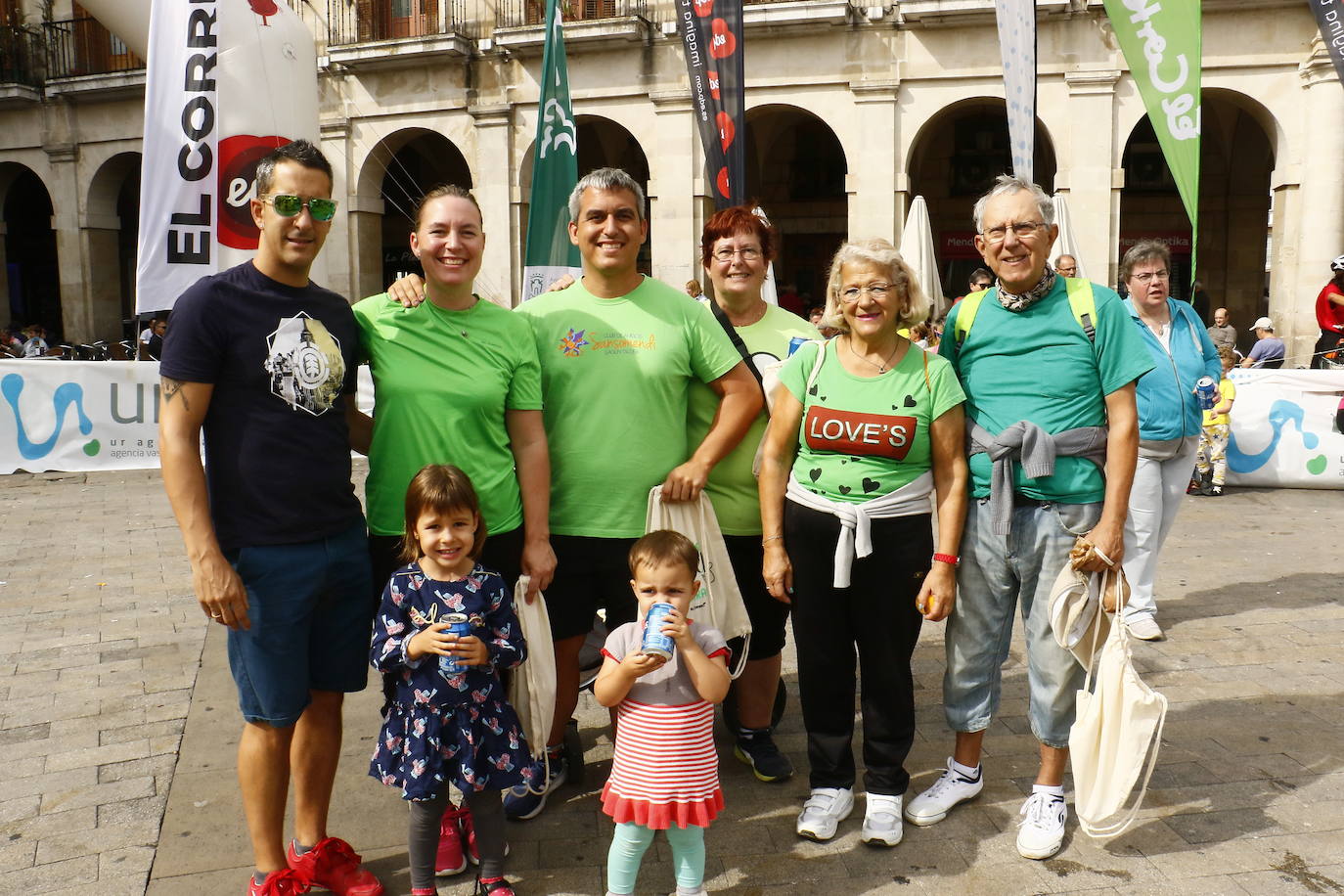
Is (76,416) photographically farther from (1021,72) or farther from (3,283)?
(3,283)

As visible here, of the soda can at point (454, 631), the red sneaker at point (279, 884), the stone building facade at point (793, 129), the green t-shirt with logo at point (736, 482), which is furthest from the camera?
the stone building facade at point (793, 129)

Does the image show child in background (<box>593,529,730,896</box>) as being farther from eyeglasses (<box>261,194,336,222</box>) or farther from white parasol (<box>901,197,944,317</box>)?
white parasol (<box>901,197,944,317</box>)

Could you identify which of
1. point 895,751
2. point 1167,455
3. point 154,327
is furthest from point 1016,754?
point 154,327

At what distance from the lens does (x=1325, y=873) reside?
328 centimetres

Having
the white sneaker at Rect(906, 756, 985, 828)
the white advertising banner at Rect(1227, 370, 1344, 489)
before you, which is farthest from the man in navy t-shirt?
the white advertising banner at Rect(1227, 370, 1344, 489)

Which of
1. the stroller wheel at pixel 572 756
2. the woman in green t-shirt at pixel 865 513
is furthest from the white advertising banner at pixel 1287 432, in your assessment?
the stroller wheel at pixel 572 756

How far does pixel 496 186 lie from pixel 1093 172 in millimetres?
9993

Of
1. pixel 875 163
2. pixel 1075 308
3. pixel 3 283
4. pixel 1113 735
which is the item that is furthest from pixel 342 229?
pixel 1113 735

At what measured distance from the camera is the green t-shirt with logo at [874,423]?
11.2 ft

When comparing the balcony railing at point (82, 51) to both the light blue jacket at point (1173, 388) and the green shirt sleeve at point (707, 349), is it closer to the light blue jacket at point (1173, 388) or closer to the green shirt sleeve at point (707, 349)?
the light blue jacket at point (1173, 388)

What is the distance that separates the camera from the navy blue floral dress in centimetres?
300

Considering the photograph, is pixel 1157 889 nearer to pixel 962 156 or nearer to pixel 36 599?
pixel 36 599

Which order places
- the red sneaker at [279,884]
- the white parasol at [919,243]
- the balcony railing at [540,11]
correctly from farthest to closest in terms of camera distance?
1. the balcony railing at [540,11]
2. the white parasol at [919,243]
3. the red sneaker at [279,884]

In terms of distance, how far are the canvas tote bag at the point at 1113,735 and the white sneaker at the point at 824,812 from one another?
0.75m
